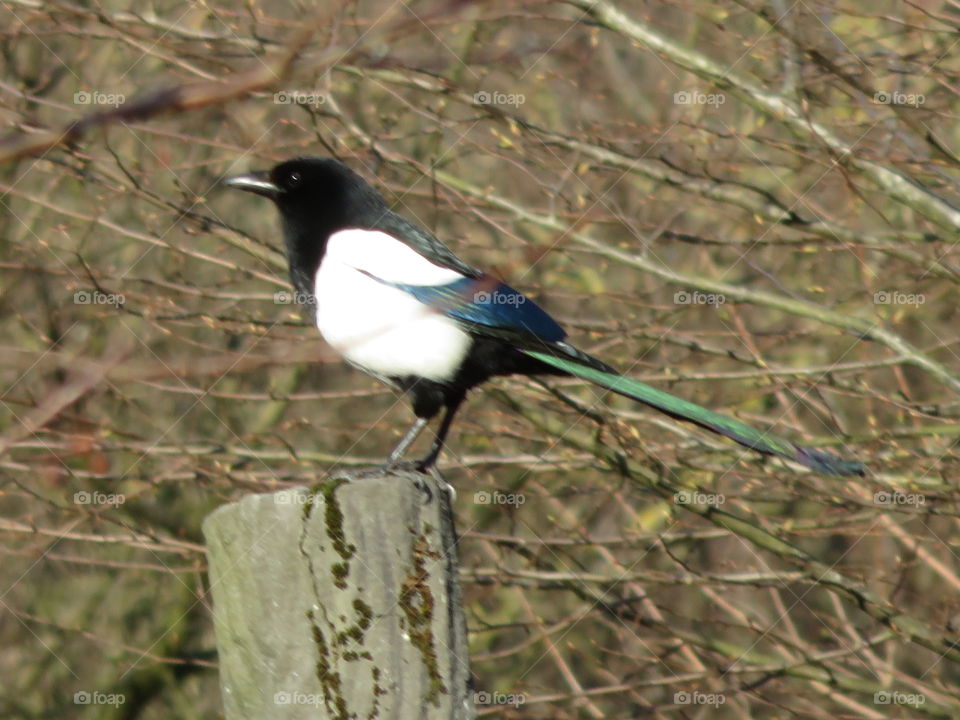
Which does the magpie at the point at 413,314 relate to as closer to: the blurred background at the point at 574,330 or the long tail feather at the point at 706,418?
the long tail feather at the point at 706,418

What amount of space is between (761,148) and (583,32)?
1.50 meters

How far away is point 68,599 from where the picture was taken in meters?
6.49

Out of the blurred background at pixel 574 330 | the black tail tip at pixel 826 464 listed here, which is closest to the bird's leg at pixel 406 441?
the blurred background at pixel 574 330

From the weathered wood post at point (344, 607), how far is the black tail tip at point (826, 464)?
137 centimetres

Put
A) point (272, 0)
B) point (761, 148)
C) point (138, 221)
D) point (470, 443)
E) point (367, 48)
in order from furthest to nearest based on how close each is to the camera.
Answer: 1. point (272, 0)
2. point (138, 221)
3. point (761, 148)
4. point (470, 443)
5. point (367, 48)

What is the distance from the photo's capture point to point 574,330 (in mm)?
4852

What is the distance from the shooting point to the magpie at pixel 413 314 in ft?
10.7

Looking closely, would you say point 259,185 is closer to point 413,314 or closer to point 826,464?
point 413,314

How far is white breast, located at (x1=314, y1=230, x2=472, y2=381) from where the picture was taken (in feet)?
10.7

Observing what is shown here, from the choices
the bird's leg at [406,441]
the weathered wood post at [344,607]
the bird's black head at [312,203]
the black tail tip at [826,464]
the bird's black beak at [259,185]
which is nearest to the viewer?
the weathered wood post at [344,607]

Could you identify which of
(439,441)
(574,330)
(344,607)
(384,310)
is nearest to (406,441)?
(439,441)

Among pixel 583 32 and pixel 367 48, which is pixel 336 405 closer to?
pixel 583 32

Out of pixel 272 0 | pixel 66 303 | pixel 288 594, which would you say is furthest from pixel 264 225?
pixel 288 594

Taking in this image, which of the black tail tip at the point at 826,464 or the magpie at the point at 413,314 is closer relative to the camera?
the black tail tip at the point at 826,464
